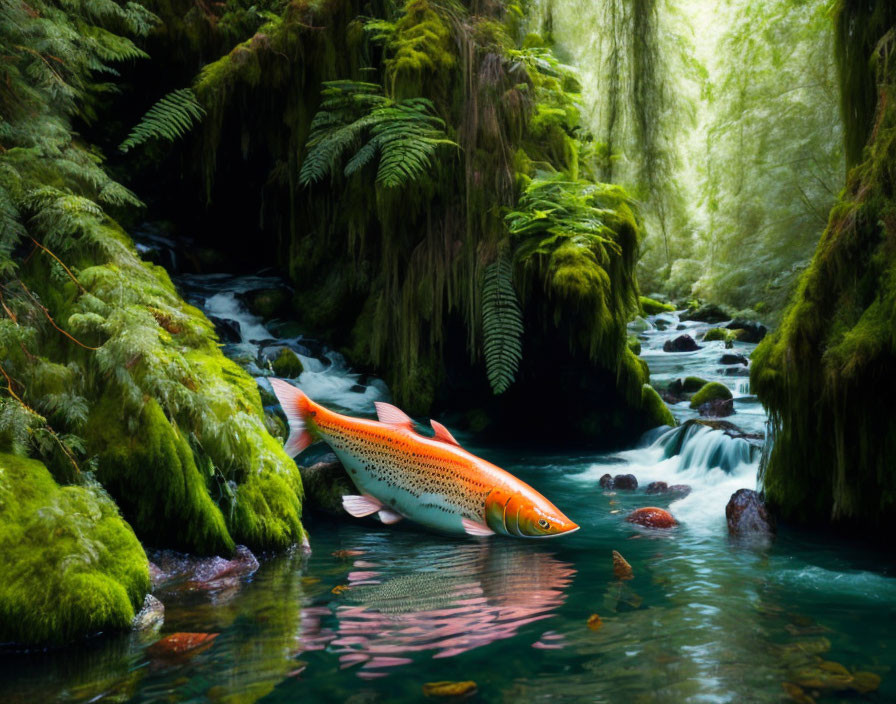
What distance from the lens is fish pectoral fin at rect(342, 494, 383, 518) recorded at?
205 inches

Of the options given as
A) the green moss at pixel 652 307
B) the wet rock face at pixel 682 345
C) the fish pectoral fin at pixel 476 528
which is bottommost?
the fish pectoral fin at pixel 476 528

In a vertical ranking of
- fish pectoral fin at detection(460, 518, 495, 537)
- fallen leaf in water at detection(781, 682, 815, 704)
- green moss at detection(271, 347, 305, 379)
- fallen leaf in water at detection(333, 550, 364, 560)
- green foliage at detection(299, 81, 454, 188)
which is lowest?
fallen leaf in water at detection(781, 682, 815, 704)

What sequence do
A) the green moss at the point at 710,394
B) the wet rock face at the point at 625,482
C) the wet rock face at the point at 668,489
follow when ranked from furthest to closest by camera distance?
the green moss at the point at 710,394 < the wet rock face at the point at 625,482 < the wet rock face at the point at 668,489

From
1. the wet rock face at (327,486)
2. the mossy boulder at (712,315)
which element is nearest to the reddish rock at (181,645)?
the wet rock face at (327,486)

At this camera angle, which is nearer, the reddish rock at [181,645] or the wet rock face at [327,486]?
the reddish rock at [181,645]

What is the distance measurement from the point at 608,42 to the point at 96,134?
8.06 meters

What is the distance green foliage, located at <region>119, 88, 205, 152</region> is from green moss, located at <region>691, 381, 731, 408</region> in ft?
26.8

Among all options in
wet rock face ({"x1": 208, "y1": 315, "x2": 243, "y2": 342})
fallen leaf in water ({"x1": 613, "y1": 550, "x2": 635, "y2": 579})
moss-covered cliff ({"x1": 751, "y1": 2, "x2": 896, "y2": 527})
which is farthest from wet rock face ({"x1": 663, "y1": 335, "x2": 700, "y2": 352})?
fallen leaf in water ({"x1": 613, "y1": 550, "x2": 635, "y2": 579})

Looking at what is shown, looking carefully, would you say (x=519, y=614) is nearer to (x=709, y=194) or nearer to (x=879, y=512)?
(x=879, y=512)

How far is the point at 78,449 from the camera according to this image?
3967 mm

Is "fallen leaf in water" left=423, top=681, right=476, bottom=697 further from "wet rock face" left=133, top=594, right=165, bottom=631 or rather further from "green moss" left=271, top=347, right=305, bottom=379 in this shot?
"green moss" left=271, top=347, right=305, bottom=379

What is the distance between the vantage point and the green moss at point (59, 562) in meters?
3.09

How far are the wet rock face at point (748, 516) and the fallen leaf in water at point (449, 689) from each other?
11.0ft

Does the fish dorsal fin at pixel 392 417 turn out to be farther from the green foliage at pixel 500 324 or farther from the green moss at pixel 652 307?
the green moss at pixel 652 307
